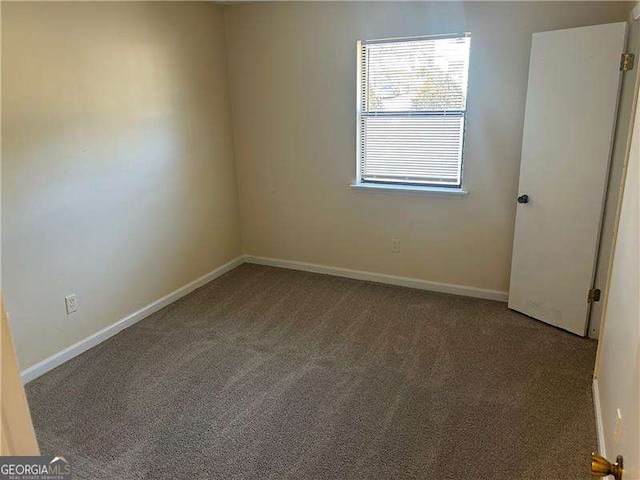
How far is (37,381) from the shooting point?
2822 millimetres

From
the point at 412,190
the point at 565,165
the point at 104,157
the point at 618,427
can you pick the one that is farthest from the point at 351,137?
the point at 618,427

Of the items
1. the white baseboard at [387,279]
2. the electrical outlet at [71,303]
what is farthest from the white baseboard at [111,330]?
the white baseboard at [387,279]

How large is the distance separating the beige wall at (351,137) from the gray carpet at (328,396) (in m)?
0.54

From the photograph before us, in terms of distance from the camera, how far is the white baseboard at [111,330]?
2.89m

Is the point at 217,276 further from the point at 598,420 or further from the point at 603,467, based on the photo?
the point at 603,467

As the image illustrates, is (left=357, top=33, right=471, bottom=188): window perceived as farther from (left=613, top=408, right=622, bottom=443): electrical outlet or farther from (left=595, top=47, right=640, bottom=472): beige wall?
(left=613, top=408, right=622, bottom=443): electrical outlet

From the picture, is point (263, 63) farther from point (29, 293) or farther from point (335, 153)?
point (29, 293)

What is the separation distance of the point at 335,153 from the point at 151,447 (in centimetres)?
265

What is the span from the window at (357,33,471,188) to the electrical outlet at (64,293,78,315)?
94.2 inches

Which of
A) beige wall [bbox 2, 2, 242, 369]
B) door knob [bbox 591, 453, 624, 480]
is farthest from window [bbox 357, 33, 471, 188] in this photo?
door knob [bbox 591, 453, 624, 480]

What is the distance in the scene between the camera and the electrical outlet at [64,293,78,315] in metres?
3.02

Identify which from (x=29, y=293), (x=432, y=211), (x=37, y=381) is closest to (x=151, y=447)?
(x=37, y=381)

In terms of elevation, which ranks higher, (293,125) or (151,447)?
(293,125)

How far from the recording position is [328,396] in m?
2.60
